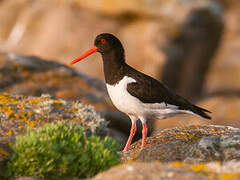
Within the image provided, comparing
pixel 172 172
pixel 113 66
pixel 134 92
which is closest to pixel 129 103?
pixel 134 92

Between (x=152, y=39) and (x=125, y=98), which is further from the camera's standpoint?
(x=152, y=39)

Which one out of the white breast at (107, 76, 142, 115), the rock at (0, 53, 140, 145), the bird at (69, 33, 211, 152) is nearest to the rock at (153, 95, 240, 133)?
the rock at (0, 53, 140, 145)

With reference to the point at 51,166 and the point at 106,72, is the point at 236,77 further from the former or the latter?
A: the point at 51,166

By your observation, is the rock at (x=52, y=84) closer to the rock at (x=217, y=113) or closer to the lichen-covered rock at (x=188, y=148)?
the lichen-covered rock at (x=188, y=148)

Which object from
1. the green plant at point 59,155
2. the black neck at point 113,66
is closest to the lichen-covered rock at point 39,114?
the black neck at point 113,66

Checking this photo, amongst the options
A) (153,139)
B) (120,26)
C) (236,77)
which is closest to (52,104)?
(153,139)

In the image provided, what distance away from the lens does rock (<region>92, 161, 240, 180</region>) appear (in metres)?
5.14

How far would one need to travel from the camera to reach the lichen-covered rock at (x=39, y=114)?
27.8 ft

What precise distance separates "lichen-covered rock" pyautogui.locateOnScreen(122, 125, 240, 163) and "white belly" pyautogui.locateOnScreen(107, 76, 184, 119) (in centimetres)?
64

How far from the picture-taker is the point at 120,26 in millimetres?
28172

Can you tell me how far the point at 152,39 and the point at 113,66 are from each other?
59.6 feet

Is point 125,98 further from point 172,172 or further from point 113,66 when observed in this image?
point 172,172

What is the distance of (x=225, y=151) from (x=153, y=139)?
2402 mm

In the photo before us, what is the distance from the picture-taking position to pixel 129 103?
356 inches
